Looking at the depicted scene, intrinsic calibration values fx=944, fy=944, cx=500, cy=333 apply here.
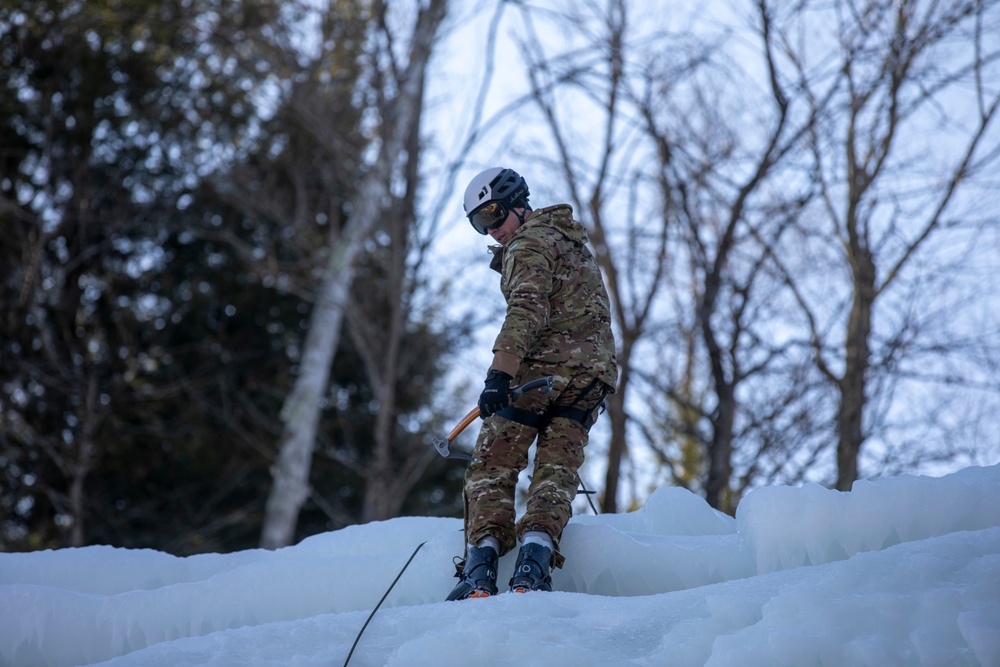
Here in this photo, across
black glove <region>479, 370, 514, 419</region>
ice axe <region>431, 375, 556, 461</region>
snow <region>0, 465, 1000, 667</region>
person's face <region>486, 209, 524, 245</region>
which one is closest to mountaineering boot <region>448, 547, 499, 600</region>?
snow <region>0, 465, 1000, 667</region>

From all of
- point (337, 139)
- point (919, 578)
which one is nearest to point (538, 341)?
point (919, 578)

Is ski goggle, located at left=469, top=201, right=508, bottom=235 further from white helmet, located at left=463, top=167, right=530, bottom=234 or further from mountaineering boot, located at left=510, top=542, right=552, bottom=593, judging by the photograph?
mountaineering boot, located at left=510, top=542, right=552, bottom=593

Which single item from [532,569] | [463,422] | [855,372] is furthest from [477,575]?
[855,372]

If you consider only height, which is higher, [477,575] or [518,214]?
[518,214]

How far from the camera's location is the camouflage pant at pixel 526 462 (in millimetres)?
3535

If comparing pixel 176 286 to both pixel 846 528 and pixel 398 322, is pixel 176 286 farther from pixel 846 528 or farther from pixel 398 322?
pixel 846 528

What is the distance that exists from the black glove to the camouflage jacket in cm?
9

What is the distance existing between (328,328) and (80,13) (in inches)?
263

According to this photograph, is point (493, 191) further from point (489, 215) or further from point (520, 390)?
point (520, 390)

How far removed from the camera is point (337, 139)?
11766mm

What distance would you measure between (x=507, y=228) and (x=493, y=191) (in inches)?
6.6

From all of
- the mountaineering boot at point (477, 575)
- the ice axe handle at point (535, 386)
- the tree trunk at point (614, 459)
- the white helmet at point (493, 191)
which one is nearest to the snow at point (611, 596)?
the mountaineering boot at point (477, 575)

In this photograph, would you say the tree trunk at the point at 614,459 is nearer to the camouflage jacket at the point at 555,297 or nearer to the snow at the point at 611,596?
the snow at the point at 611,596

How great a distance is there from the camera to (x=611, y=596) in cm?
333
